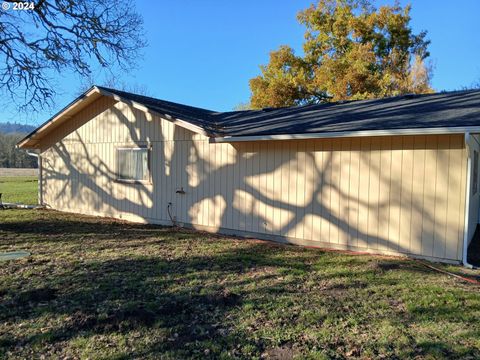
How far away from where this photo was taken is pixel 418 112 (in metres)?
6.87

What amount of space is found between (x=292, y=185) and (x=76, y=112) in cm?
766

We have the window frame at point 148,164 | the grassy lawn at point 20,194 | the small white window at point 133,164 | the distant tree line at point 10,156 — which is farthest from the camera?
the distant tree line at point 10,156

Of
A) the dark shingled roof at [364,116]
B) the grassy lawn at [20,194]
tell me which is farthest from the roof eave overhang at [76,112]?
the grassy lawn at [20,194]

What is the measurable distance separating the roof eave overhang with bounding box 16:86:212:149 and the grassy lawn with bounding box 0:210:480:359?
3.13 m

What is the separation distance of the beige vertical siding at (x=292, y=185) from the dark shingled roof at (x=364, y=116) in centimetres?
30

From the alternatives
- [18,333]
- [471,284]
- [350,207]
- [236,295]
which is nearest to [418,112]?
[350,207]

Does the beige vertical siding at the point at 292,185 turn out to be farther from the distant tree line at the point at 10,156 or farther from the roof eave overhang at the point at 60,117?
the distant tree line at the point at 10,156

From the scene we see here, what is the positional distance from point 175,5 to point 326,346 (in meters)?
13.8

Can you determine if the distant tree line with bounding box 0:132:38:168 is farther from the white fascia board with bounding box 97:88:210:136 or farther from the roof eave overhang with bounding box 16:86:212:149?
the white fascia board with bounding box 97:88:210:136

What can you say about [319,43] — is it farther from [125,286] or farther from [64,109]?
[125,286]

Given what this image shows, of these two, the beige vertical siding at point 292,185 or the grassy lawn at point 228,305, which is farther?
the beige vertical siding at point 292,185

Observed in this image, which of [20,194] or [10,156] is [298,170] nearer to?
[20,194]

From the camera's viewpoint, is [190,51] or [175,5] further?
[190,51]

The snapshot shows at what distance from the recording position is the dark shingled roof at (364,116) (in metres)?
6.07
